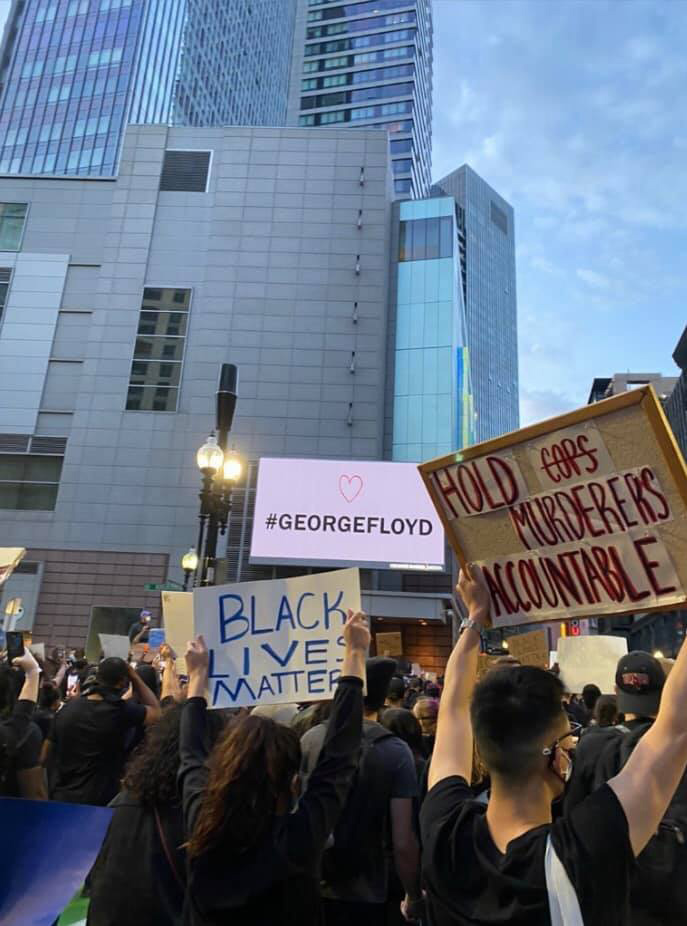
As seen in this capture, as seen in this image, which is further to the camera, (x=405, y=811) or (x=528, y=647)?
(x=528, y=647)

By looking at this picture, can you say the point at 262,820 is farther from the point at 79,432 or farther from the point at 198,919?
the point at 79,432

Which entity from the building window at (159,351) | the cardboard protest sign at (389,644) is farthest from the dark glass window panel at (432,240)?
the cardboard protest sign at (389,644)

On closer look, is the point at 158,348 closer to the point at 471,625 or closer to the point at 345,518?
the point at 345,518

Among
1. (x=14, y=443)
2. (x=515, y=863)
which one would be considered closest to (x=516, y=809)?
(x=515, y=863)

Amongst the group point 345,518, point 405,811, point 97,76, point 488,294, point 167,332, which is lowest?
point 405,811

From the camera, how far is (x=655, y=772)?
163cm

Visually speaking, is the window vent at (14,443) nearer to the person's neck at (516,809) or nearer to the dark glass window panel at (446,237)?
the dark glass window panel at (446,237)

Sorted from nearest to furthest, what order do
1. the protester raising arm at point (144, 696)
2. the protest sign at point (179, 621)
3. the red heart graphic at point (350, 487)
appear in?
the protester raising arm at point (144, 696) → the protest sign at point (179, 621) → the red heart graphic at point (350, 487)

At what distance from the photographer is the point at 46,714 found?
607 centimetres

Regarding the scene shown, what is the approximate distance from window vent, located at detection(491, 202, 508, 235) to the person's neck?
179 metres

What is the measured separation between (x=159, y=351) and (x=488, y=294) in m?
131

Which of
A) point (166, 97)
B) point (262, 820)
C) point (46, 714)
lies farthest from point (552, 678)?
point (166, 97)

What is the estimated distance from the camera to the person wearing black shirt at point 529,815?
1.55 metres

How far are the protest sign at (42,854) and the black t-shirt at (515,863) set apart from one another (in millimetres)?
1475
